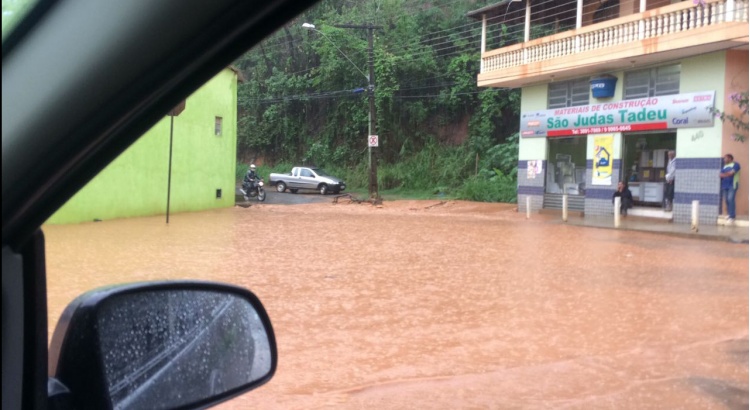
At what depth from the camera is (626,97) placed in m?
20.8

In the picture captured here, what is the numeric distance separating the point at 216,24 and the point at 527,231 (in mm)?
16591

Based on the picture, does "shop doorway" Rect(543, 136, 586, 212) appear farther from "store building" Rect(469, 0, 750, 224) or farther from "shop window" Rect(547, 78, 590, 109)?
"shop window" Rect(547, 78, 590, 109)

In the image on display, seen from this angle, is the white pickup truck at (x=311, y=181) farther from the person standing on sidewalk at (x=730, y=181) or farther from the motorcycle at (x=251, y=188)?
the person standing on sidewalk at (x=730, y=181)

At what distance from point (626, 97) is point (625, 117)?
23.6 inches

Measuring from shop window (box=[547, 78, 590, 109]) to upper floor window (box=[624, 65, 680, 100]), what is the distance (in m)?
1.67

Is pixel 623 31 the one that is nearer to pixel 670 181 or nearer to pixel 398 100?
pixel 670 181

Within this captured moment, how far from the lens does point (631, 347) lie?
6469 mm

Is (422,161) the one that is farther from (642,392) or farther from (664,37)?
(642,392)

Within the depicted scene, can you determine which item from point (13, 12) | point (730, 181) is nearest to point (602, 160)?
point (730, 181)

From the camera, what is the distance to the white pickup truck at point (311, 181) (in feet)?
117

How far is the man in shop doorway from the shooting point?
19.5 metres

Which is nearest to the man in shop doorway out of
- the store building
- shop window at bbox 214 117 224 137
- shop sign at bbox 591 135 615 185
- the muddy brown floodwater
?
the store building

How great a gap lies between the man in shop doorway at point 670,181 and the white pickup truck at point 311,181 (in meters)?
18.2

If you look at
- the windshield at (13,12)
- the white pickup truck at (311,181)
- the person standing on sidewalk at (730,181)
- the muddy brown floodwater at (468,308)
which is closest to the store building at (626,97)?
the person standing on sidewalk at (730,181)
